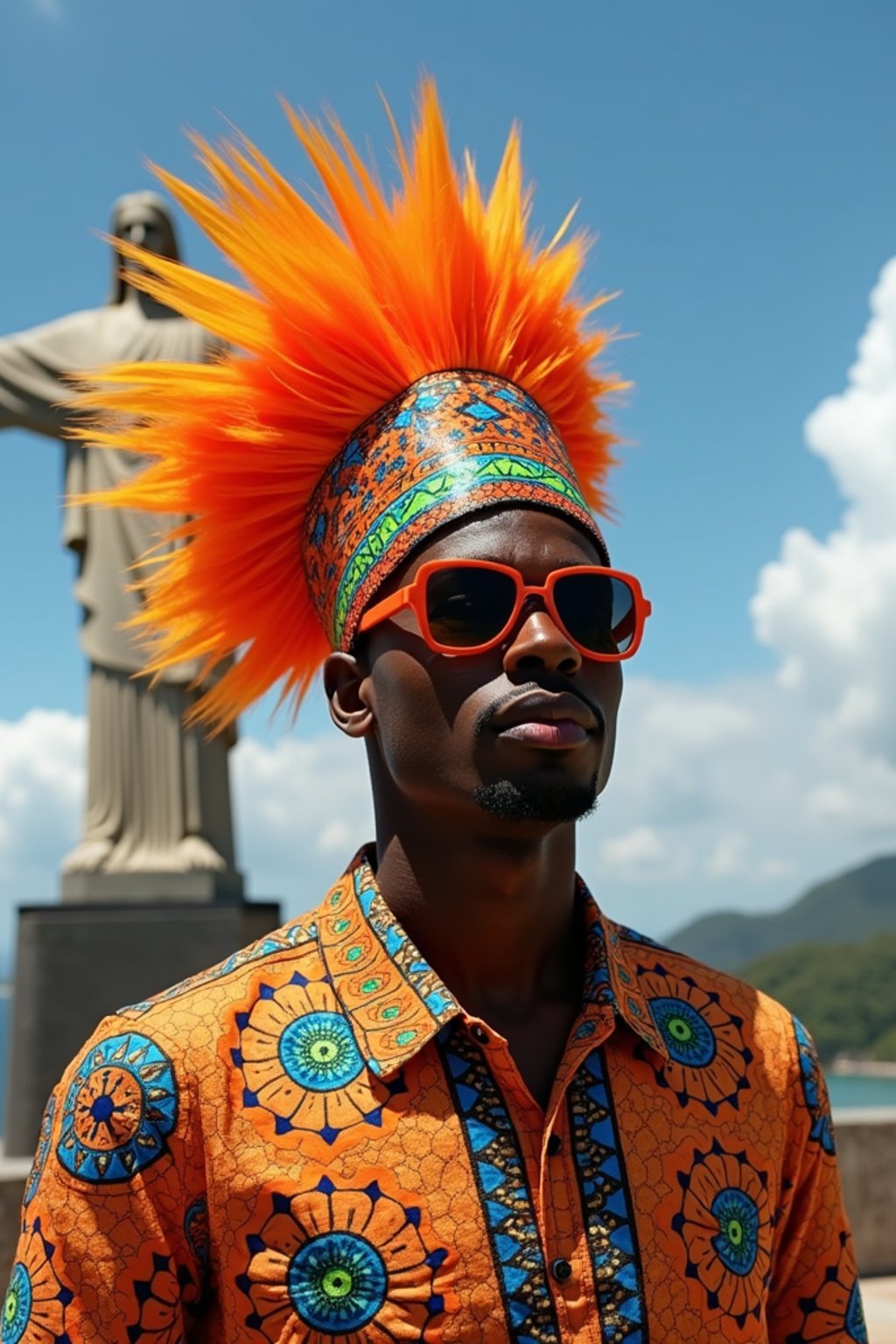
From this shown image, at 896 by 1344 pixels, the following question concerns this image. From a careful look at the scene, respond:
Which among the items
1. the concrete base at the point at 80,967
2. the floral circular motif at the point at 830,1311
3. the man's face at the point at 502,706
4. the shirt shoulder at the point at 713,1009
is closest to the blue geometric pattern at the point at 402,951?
the man's face at the point at 502,706

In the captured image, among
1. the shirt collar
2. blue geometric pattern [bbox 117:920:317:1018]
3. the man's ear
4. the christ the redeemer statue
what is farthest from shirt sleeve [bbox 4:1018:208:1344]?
the christ the redeemer statue

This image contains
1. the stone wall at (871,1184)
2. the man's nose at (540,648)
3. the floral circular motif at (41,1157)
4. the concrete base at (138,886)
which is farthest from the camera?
the concrete base at (138,886)

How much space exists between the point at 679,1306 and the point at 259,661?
1115mm

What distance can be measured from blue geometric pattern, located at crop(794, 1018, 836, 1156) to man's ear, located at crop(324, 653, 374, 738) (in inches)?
28.5

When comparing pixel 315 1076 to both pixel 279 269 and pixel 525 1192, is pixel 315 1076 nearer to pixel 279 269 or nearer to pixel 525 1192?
pixel 525 1192

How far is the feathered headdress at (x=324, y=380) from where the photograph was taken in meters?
1.92

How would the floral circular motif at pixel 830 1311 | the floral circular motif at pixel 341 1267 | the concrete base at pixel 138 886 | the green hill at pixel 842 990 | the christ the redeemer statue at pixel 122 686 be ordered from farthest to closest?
the green hill at pixel 842 990
the christ the redeemer statue at pixel 122 686
the concrete base at pixel 138 886
the floral circular motif at pixel 830 1311
the floral circular motif at pixel 341 1267

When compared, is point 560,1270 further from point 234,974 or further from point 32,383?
point 32,383

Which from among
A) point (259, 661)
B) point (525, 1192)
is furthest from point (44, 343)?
point (525, 1192)

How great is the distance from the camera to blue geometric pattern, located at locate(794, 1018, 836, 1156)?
1796 mm

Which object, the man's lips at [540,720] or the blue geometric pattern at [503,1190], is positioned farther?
the man's lips at [540,720]

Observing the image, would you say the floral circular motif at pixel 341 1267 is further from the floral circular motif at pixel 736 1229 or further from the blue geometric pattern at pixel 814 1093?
the blue geometric pattern at pixel 814 1093

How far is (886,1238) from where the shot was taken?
5746 mm

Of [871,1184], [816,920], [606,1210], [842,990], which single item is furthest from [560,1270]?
[816,920]
